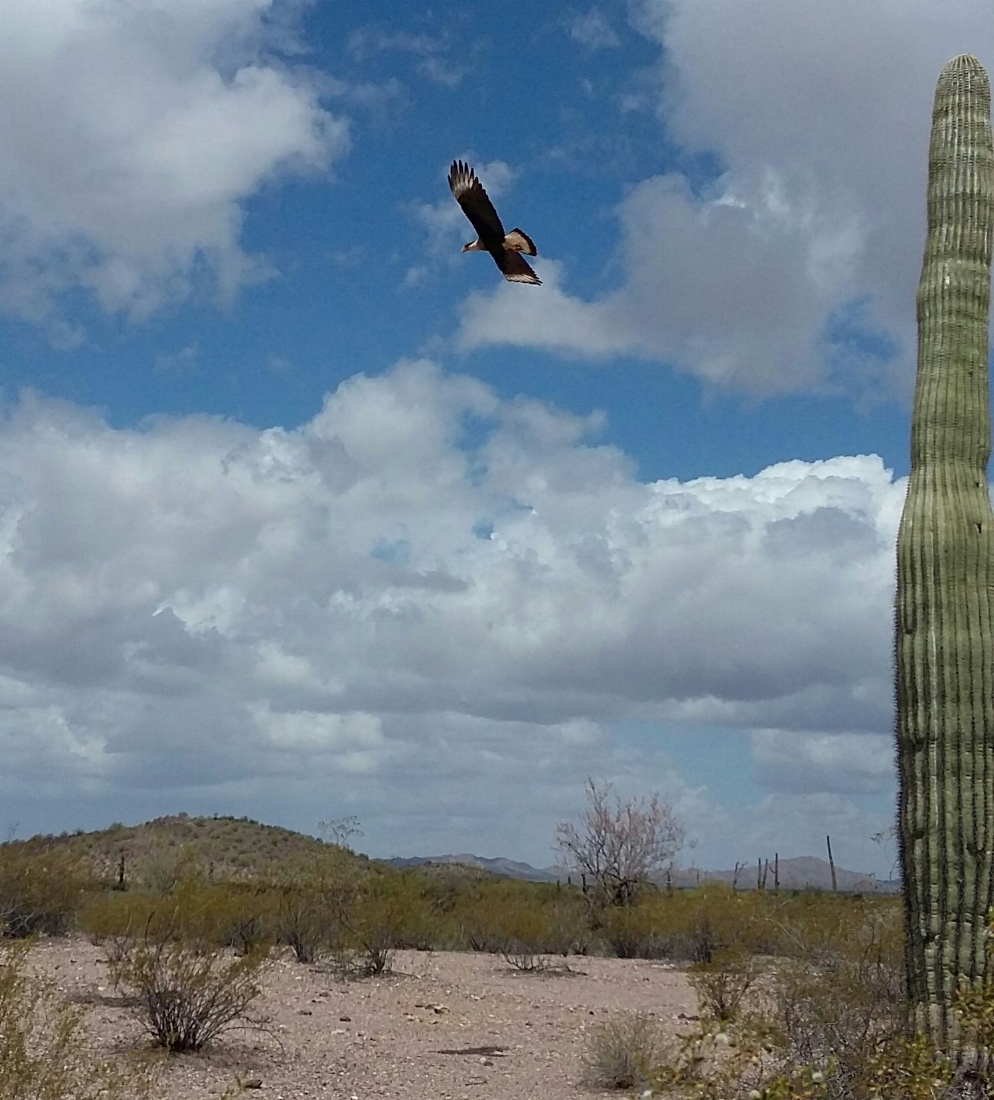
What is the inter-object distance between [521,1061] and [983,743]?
6.66m

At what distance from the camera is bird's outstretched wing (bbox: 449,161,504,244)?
9672 mm

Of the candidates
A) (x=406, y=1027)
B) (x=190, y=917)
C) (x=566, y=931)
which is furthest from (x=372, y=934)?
(x=566, y=931)

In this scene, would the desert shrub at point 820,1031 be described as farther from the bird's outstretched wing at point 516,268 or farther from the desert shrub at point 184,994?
the bird's outstretched wing at point 516,268

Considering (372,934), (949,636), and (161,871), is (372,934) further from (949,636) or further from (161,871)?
(949,636)

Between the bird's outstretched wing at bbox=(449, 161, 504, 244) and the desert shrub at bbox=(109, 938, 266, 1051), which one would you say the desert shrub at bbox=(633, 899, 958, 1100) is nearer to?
the desert shrub at bbox=(109, 938, 266, 1051)

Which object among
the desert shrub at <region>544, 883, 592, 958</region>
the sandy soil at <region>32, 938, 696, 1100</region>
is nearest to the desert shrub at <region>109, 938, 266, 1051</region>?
the sandy soil at <region>32, 938, 696, 1100</region>

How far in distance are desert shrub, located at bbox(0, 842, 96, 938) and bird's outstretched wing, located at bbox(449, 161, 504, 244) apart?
1148cm

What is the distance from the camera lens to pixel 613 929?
936 inches

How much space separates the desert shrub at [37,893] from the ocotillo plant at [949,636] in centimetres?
1223

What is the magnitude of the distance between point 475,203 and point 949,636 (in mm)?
4405

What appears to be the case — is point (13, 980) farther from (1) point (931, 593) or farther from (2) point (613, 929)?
(2) point (613, 929)

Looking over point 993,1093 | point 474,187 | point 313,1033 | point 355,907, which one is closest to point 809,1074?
point 993,1093

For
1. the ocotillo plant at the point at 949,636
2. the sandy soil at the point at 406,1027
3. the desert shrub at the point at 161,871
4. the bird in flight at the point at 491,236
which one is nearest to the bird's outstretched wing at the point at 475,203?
the bird in flight at the point at 491,236

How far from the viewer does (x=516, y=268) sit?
9.65 metres
